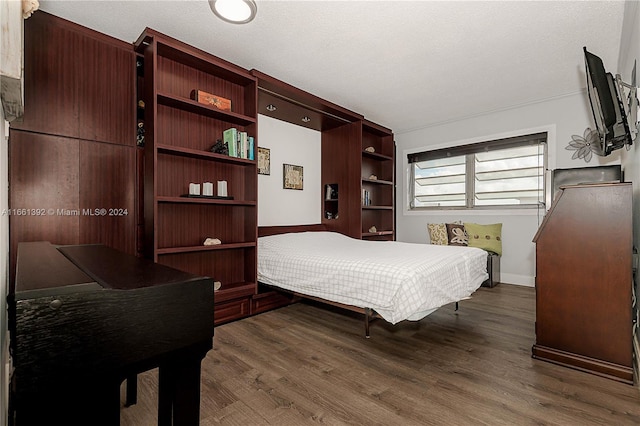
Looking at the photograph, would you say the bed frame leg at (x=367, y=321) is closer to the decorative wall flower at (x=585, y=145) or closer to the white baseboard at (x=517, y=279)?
the white baseboard at (x=517, y=279)

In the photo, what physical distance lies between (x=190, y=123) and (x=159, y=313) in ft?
8.22

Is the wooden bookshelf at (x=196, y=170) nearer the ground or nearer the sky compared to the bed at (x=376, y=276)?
nearer the sky

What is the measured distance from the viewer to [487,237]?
4367 mm

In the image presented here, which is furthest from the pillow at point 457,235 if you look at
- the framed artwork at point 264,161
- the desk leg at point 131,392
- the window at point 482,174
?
the desk leg at point 131,392

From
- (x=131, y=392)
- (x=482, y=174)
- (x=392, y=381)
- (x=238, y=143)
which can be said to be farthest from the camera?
(x=482, y=174)

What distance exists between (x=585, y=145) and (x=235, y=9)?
4182 mm

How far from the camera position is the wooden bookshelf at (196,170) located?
2500mm

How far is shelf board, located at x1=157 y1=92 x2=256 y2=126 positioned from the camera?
2.58 metres

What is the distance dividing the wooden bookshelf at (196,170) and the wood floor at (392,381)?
26.1 inches

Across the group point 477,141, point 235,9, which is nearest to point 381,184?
point 477,141

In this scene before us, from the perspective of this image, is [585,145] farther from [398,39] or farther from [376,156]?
[398,39]

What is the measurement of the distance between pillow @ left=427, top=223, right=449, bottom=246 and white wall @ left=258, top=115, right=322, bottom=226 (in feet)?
5.64

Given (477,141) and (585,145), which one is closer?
(585,145)

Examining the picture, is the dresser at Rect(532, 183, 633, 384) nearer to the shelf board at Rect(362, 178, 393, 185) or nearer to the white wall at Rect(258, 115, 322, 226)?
the shelf board at Rect(362, 178, 393, 185)
